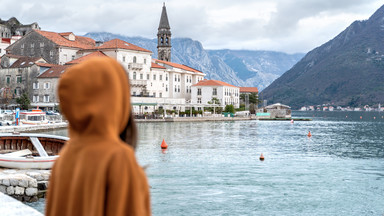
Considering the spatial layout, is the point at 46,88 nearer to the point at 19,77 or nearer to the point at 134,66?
the point at 19,77

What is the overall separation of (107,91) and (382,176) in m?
24.8

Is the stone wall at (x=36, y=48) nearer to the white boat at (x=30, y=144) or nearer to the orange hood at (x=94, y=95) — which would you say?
the white boat at (x=30, y=144)

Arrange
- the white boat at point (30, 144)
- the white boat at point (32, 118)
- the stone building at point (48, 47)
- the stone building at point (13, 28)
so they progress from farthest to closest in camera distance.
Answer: the stone building at point (13, 28) < the stone building at point (48, 47) < the white boat at point (32, 118) < the white boat at point (30, 144)

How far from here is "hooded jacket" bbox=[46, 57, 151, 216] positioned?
2.94 m

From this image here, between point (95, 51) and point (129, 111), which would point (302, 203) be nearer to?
point (129, 111)

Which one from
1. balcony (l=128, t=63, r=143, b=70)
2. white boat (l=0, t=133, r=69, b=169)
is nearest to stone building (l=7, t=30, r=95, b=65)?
balcony (l=128, t=63, r=143, b=70)

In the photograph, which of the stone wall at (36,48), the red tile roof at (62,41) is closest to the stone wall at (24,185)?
the stone wall at (36,48)

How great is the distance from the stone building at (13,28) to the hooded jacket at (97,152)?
115462 mm

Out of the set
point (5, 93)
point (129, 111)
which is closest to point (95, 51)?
point (5, 93)

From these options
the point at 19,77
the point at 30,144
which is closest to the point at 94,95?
the point at 30,144

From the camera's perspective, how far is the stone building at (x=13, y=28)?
10937 centimetres

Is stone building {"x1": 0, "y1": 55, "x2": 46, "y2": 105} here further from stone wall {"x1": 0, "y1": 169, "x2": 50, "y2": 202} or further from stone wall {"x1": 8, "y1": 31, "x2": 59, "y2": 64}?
stone wall {"x1": 0, "y1": 169, "x2": 50, "y2": 202}

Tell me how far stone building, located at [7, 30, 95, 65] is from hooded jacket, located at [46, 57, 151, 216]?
8584 centimetres

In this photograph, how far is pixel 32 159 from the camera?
18.8 metres
